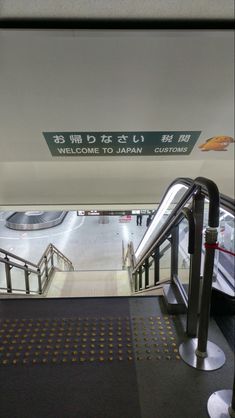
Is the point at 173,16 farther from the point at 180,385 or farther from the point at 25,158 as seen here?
the point at 180,385

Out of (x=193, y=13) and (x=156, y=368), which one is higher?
(x=193, y=13)

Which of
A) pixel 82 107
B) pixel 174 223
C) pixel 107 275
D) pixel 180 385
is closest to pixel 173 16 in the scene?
pixel 82 107

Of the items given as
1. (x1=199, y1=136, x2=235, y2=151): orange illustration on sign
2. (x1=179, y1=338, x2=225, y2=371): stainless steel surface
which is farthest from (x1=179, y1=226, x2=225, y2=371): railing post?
(x1=199, y1=136, x2=235, y2=151): orange illustration on sign

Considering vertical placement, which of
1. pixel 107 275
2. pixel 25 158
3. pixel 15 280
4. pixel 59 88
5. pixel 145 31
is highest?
pixel 145 31

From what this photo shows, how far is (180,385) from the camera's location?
63.9 inches

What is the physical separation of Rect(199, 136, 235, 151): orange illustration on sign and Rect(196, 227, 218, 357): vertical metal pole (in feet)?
8.87

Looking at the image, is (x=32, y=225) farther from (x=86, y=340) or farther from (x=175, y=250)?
(x=86, y=340)

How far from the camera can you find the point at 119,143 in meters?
3.84

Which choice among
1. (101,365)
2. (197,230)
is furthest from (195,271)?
(101,365)

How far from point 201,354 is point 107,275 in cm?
519

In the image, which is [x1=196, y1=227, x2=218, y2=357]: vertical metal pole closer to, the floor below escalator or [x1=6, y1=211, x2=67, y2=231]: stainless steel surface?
the floor below escalator

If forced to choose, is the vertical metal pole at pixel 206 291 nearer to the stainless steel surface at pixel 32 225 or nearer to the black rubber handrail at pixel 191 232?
the black rubber handrail at pixel 191 232

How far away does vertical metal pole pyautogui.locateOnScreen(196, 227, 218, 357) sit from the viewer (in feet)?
4.94

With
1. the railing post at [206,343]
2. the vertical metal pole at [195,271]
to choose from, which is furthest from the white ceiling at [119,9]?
the railing post at [206,343]
